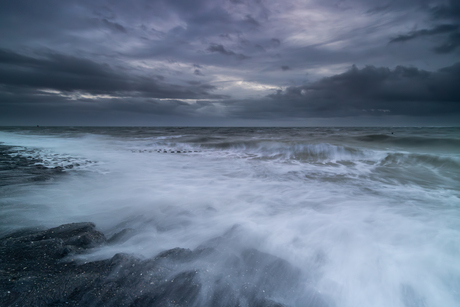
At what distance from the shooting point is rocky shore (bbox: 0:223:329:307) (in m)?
1.55

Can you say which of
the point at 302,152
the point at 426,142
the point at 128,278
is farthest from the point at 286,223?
the point at 426,142

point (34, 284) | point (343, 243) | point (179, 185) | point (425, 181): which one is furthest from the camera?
point (425, 181)

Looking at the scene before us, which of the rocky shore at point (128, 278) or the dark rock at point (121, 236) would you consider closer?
the rocky shore at point (128, 278)

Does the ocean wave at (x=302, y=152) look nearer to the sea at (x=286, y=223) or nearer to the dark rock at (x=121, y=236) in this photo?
the sea at (x=286, y=223)

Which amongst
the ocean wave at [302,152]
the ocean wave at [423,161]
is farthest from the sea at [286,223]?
the ocean wave at [302,152]

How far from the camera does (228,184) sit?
5.39m

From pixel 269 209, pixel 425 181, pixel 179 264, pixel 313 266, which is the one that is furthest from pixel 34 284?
pixel 425 181

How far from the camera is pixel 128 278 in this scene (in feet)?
5.77

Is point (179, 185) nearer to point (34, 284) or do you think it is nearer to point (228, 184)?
point (228, 184)

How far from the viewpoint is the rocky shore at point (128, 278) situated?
5.08 feet

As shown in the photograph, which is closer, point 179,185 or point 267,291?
point 267,291

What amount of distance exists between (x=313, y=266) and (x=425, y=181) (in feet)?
19.6

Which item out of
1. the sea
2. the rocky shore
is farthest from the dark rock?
the rocky shore

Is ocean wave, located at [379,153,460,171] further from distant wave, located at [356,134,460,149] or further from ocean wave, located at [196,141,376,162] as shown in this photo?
distant wave, located at [356,134,460,149]
